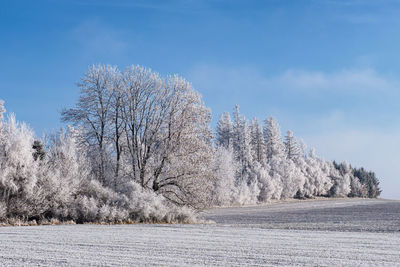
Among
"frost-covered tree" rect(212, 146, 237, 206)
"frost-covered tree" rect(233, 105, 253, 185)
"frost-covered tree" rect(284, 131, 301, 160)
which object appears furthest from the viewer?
"frost-covered tree" rect(284, 131, 301, 160)

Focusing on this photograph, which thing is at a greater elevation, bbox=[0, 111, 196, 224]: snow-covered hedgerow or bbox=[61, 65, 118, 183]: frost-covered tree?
bbox=[61, 65, 118, 183]: frost-covered tree

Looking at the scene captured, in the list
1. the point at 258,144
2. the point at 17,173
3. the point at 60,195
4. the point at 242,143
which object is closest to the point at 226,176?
the point at 242,143

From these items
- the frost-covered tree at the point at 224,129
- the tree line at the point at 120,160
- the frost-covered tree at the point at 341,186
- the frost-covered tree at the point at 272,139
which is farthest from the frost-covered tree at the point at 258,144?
the tree line at the point at 120,160

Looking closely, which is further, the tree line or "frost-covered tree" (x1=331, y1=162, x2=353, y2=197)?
"frost-covered tree" (x1=331, y1=162, x2=353, y2=197)

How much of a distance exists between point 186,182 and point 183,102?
5384 millimetres

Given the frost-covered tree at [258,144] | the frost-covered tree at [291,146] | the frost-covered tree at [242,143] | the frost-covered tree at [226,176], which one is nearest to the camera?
the frost-covered tree at [226,176]

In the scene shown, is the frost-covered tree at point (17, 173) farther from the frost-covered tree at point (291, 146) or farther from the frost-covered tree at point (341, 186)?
the frost-covered tree at point (341, 186)

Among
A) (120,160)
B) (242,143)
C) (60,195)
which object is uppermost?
(242,143)

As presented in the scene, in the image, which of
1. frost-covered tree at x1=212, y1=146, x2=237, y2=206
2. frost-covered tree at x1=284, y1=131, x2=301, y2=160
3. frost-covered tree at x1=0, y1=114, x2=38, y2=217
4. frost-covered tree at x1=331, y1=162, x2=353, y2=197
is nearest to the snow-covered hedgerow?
frost-covered tree at x1=0, y1=114, x2=38, y2=217

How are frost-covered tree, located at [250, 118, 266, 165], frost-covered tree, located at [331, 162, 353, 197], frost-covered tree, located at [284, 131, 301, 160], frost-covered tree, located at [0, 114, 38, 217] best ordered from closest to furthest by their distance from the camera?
frost-covered tree, located at [0, 114, 38, 217] < frost-covered tree, located at [250, 118, 266, 165] < frost-covered tree, located at [284, 131, 301, 160] < frost-covered tree, located at [331, 162, 353, 197]

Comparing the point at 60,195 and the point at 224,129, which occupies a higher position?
the point at 224,129

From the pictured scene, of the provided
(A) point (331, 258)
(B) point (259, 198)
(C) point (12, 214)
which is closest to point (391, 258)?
(A) point (331, 258)

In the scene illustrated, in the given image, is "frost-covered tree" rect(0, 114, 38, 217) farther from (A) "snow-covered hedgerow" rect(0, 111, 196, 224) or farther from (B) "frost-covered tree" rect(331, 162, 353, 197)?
(B) "frost-covered tree" rect(331, 162, 353, 197)

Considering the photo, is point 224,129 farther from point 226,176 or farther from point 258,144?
point 226,176
